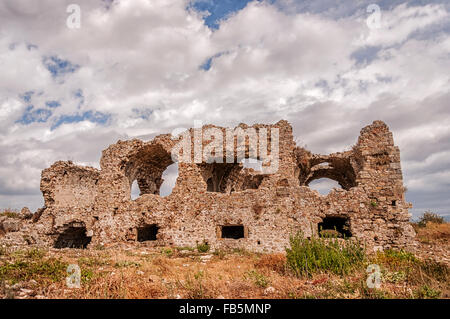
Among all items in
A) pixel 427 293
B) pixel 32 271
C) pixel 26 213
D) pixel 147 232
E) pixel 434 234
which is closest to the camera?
pixel 427 293

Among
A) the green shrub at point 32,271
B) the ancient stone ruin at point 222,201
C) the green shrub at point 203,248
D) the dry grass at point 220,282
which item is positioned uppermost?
the ancient stone ruin at point 222,201

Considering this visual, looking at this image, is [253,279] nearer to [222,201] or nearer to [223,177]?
[222,201]

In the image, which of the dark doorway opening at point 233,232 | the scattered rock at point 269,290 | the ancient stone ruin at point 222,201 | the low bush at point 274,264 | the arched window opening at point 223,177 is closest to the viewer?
the scattered rock at point 269,290

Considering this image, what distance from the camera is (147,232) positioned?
625 inches

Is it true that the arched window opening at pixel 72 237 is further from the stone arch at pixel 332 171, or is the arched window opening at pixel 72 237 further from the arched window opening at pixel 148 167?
the stone arch at pixel 332 171

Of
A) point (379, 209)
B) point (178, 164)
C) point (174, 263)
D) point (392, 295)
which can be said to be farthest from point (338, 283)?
point (178, 164)

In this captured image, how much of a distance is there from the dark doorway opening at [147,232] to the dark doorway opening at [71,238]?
149 inches

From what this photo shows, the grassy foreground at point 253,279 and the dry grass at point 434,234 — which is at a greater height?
the dry grass at point 434,234

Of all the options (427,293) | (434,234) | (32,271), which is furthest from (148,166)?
(434,234)

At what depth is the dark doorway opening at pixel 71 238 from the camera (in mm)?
16198

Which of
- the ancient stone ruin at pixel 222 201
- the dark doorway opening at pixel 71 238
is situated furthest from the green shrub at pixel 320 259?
the dark doorway opening at pixel 71 238

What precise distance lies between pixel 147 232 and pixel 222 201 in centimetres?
509

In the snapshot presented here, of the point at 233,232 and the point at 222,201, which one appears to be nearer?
the point at 222,201

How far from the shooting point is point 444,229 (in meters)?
18.8
